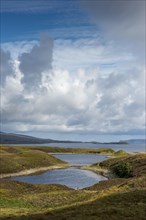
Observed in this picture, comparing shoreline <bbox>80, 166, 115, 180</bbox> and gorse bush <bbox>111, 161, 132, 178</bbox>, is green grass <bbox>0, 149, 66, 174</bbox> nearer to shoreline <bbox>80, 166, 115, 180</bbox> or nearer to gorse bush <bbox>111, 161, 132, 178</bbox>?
shoreline <bbox>80, 166, 115, 180</bbox>

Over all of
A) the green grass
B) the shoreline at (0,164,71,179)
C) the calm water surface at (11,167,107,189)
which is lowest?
the calm water surface at (11,167,107,189)

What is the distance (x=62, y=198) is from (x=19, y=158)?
80246mm

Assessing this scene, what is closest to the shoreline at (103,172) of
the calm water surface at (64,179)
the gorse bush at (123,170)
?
the gorse bush at (123,170)

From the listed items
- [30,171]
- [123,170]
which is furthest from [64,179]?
[30,171]

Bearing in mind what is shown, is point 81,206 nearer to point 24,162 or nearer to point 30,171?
point 30,171

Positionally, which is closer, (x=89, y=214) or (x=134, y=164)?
(x=89, y=214)

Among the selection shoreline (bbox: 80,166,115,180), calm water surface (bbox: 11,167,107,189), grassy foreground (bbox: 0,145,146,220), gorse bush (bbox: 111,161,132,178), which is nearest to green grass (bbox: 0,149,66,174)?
calm water surface (bbox: 11,167,107,189)

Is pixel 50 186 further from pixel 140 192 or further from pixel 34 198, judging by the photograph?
pixel 140 192

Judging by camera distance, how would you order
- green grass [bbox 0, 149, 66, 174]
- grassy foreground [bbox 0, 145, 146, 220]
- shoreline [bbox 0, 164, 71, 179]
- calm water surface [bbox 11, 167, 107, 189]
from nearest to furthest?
grassy foreground [bbox 0, 145, 146, 220] < calm water surface [bbox 11, 167, 107, 189] < shoreline [bbox 0, 164, 71, 179] < green grass [bbox 0, 149, 66, 174]

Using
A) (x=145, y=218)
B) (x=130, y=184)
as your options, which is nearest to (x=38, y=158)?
(x=130, y=184)

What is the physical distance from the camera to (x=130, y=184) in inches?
2496

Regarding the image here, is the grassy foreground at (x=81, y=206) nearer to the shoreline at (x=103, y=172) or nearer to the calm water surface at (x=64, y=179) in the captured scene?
the calm water surface at (x=64, y=179)

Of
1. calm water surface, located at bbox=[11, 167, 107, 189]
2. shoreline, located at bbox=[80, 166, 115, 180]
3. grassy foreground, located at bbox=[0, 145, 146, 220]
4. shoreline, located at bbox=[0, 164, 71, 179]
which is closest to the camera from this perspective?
grassy foreground, located at bbox=[0, 145, 146, 220]

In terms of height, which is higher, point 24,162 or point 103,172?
point 24,162
